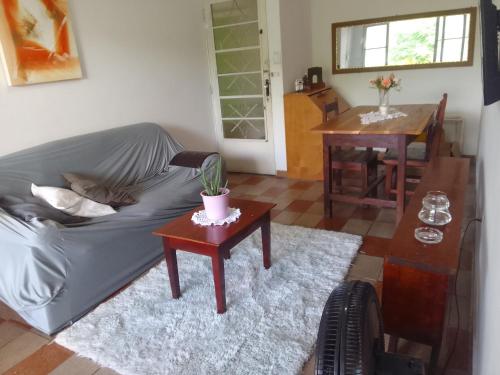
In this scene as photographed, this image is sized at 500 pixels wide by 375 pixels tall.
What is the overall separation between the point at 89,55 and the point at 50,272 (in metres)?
1.88

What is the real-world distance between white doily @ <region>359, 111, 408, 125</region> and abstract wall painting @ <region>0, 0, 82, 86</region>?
231cm

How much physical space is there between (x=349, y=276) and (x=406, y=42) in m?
3.18

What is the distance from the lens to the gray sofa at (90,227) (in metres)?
1.93

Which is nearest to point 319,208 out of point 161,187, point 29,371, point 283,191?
point 283,191

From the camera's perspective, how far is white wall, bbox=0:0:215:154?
8.80ft

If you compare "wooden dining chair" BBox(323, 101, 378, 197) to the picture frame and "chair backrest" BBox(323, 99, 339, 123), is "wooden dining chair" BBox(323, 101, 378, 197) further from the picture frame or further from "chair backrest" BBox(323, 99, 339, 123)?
the picture frame

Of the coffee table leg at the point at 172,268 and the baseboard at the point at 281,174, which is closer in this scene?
the coffee table leg at the point at 172,268

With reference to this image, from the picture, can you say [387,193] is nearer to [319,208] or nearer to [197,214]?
[319,208]

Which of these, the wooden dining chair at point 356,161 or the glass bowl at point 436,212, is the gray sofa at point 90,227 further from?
the glass bowl at point 436,212

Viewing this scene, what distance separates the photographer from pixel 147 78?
3.57 metres

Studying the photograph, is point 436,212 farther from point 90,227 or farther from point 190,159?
point 190,159

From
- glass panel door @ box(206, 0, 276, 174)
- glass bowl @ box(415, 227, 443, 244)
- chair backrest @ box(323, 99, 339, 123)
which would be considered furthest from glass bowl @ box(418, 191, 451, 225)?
glass panel door @ box(206, 0, 276, 174)

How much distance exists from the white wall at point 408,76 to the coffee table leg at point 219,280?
3.49m

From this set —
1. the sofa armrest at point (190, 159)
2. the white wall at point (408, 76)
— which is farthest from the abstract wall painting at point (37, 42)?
the white wall at point (408, 76)
